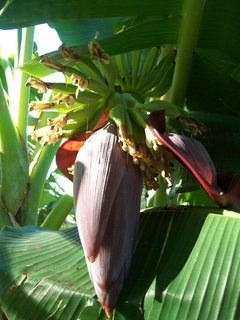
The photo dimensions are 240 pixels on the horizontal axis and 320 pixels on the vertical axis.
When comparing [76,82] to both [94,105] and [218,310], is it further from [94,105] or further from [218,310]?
[218,310]

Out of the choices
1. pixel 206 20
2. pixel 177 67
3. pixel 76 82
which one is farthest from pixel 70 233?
pixel 206 20

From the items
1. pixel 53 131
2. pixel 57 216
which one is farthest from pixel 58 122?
pixel 57 216

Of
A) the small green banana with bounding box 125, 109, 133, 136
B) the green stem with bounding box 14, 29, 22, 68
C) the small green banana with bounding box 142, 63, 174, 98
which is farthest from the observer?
the green stem with bounding box 14, 29, 22, 68

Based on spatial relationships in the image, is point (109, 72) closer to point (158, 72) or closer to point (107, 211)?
point (158, 72)

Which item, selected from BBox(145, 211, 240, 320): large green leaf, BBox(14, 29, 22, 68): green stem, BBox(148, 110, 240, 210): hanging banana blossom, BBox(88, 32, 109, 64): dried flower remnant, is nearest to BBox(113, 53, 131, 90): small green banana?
BBox(88, 32, 109, 64): dried flower remnant

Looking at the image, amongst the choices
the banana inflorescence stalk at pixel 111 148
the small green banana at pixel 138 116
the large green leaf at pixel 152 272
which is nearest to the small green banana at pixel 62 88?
the banana inflorescence stalk at pixel 111 148

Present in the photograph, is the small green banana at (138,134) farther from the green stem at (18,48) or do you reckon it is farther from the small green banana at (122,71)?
the green stem at (18,48)

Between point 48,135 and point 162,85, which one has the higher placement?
point 162,85

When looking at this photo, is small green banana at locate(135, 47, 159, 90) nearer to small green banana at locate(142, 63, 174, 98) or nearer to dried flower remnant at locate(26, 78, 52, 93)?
small green banana at locate(142, 63, 174, 98)
